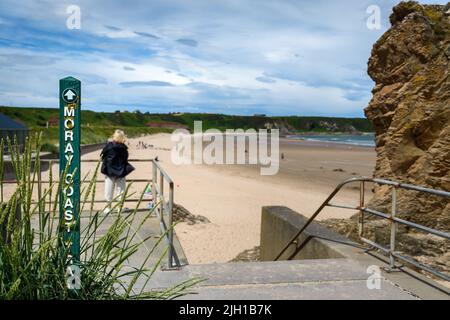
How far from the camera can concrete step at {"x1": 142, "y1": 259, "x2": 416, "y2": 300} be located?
3.95 metres

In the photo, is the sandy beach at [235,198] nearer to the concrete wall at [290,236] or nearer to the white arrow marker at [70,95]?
the white arrow marker at [70,95]

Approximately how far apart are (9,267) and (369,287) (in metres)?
3.10

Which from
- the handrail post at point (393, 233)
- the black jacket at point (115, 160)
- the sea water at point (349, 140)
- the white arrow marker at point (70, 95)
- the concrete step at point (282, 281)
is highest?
the white arrow marker at point (70, 95)

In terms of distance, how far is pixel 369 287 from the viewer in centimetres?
416

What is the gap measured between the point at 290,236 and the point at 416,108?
3259mm

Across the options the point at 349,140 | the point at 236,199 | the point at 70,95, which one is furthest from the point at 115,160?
the point at 349,140

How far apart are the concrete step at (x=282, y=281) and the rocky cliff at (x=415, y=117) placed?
8.02 feet

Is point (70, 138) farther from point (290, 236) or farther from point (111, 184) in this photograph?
point (111, 184)

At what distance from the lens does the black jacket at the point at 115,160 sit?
8.16m

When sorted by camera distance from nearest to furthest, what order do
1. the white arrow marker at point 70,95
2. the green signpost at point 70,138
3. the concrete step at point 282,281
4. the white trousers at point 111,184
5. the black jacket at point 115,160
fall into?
the green signpost at point 70,138, the white arrow marker at point 70,95, the concrete step at point 282,281, the black jacket at point 115,160, the white trousers at point 111,184

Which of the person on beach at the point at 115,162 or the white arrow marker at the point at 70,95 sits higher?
the white arrow marker at the point at 70,95

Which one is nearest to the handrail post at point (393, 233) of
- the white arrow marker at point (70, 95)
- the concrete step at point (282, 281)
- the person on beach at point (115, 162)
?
the concrete step at point (282, 281)
